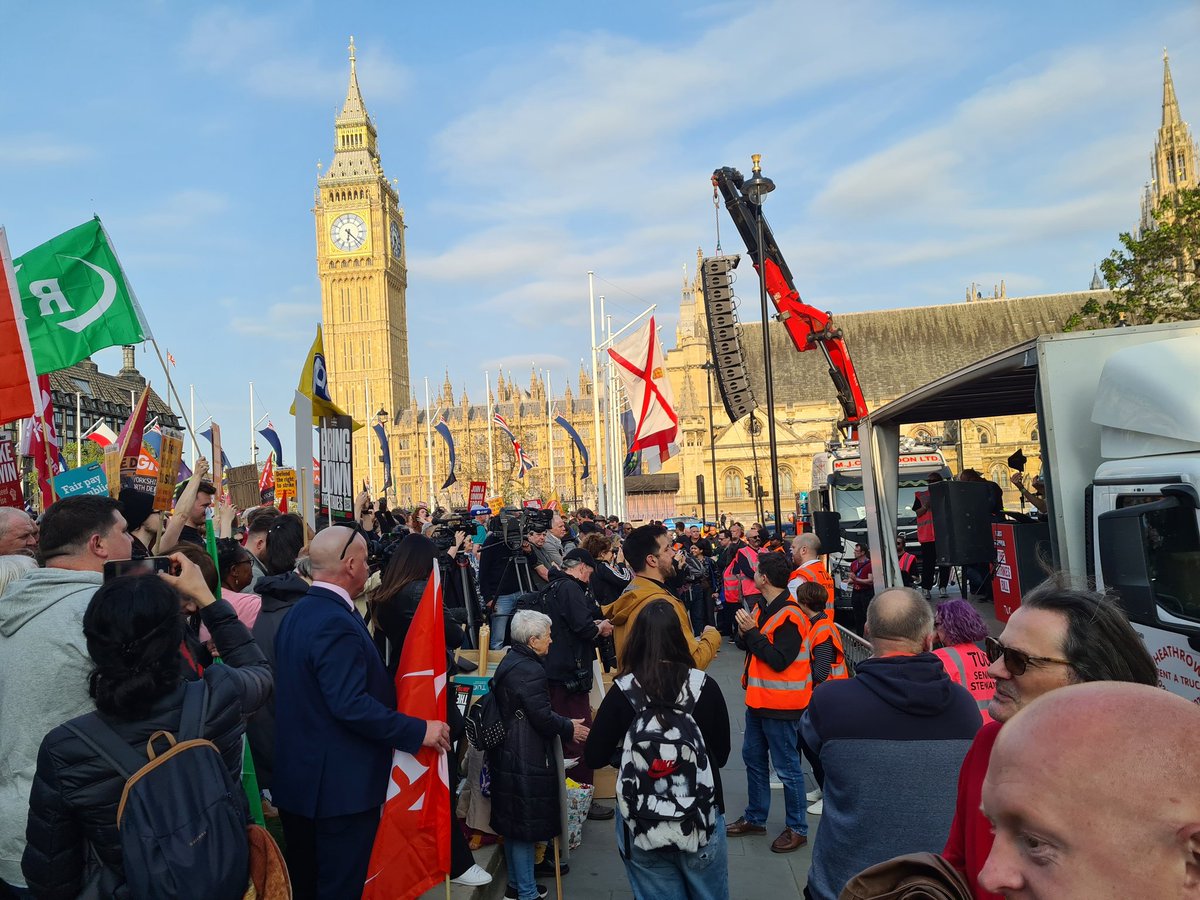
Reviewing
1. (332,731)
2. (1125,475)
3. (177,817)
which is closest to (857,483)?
(1125,475)

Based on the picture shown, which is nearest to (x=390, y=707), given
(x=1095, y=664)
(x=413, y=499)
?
(x=1095, y=664)

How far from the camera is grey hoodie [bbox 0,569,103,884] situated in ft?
9.44

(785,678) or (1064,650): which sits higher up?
(1064,650)

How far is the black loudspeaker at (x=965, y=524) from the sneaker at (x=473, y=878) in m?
4.43

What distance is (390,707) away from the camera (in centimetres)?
388

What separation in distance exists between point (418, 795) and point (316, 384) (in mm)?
4105

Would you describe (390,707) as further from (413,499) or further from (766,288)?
(413,499)

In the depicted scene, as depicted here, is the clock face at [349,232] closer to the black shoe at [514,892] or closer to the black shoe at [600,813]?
the black shoe at [600,813]

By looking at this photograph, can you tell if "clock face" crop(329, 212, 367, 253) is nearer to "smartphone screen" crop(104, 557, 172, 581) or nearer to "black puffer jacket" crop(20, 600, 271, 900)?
"smartphone screen" crop(104, 557, 172, 581)

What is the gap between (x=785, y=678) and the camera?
5.60 meters

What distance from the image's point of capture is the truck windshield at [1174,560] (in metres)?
4.50

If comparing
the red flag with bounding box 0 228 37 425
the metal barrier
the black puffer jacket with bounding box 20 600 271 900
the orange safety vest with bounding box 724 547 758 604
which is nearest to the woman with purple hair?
the metal barrier

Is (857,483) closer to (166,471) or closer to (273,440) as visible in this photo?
(166,471)

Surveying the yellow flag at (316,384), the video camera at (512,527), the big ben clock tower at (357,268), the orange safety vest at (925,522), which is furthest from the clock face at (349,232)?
the yellow flag at (316,384)
